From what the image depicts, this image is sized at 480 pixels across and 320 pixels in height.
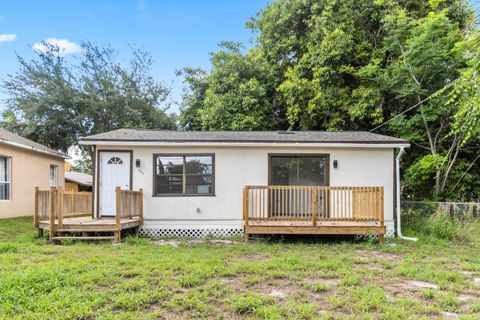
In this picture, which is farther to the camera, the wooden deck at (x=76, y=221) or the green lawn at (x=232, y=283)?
the wooden deck at (x=76, y=221)

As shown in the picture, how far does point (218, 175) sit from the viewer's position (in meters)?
8.09

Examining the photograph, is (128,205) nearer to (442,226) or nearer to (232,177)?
(232,177)

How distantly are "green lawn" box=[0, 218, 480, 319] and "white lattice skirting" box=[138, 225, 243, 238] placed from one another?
5.59ft

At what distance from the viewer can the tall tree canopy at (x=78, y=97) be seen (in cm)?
1755

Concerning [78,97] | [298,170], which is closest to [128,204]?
[298,170]

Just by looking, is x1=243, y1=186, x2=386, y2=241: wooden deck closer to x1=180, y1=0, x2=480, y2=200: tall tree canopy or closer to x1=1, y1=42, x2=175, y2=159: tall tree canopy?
x1=180, y1=0, x2=480, y2=200: tall tree canopy

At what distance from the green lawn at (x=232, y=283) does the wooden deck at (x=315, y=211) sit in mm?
942

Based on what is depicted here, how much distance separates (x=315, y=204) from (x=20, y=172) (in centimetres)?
1021

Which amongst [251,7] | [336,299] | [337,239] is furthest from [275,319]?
[251,7]

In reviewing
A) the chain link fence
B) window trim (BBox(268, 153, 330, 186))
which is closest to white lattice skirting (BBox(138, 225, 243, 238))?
window trim (BBox(268, 153, 330, 186))

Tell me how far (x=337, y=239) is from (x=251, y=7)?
13.6 meters

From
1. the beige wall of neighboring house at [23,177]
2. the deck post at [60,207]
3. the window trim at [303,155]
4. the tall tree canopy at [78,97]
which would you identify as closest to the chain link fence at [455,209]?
the window trim at [303,155]

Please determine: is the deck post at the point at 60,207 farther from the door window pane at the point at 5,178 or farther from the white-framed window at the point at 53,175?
the white-framed window at the point at 53,175

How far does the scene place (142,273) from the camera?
4.33 m
